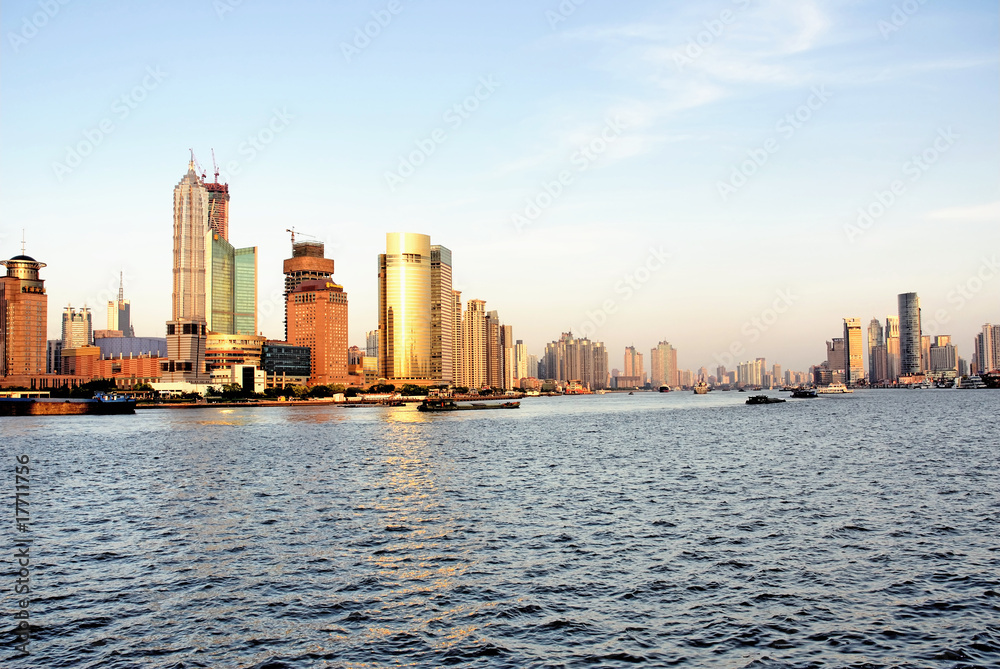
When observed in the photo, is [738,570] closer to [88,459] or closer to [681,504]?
[681,504]

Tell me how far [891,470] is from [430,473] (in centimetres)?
4326

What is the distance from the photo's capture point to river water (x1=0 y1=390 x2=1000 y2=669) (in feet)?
83.9

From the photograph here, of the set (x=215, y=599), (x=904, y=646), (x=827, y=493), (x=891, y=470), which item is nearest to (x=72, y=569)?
(x=215, y=599)

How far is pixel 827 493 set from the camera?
2162 inches

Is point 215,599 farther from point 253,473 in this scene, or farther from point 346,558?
point 253,473

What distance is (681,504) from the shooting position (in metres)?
51.3

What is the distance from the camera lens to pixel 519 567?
116 feet

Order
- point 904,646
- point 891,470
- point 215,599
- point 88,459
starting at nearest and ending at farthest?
point 904,646 → point 215,599 → point 891,470 → point 88,459

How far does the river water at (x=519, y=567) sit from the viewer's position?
83.9 feet

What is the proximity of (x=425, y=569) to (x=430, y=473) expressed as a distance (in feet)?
119

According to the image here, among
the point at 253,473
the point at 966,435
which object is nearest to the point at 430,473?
the point at 253,473

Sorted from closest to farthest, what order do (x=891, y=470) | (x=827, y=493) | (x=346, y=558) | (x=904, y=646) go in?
(x=904, y=646), (x=346, y=558), (x=827, y=493), (x=891, y=470)

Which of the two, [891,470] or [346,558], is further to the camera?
[891,470]

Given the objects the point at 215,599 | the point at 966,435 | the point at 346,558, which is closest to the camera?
the point at 215,599
